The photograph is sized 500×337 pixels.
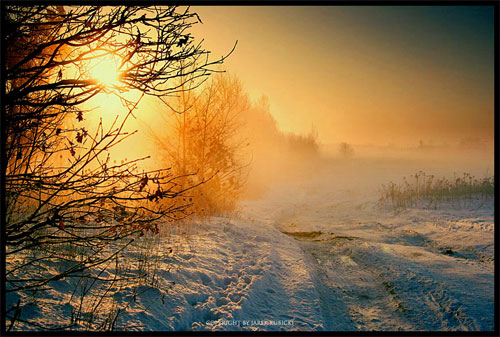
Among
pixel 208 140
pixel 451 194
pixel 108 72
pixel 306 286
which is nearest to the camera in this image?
pixel 108 72

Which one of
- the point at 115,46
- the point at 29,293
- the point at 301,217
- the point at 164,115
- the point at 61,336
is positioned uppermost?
the point at 164,115

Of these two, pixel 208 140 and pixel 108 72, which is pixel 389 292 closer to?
pixel 108 72

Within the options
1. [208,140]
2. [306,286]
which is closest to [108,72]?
[306,286]

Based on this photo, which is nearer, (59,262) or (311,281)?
(59,262)

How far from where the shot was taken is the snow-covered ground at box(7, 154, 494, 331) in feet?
10.1

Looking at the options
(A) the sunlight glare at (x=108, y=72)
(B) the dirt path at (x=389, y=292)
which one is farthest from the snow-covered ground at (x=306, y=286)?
(A) the sunlight glare at (x=108, y=72)

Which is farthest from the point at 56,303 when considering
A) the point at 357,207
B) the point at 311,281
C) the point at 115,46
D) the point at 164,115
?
the point at 357,207

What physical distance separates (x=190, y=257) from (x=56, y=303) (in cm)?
218

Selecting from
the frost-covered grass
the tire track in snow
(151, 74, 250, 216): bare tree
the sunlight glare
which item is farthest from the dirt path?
the frost-covered grass

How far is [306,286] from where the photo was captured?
4250 millimetres

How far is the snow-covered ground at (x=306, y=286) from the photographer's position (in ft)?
10.1

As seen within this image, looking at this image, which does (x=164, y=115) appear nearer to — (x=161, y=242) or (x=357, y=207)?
(x=161, y=242)

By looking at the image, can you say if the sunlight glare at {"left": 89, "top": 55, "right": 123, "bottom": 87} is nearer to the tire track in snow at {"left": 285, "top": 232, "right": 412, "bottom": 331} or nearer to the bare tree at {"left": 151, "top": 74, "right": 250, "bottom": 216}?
the tire track in snow at {"left": 285, "top": 232, "right": 412, "bottom": 331}

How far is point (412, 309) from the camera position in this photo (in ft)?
12.3
